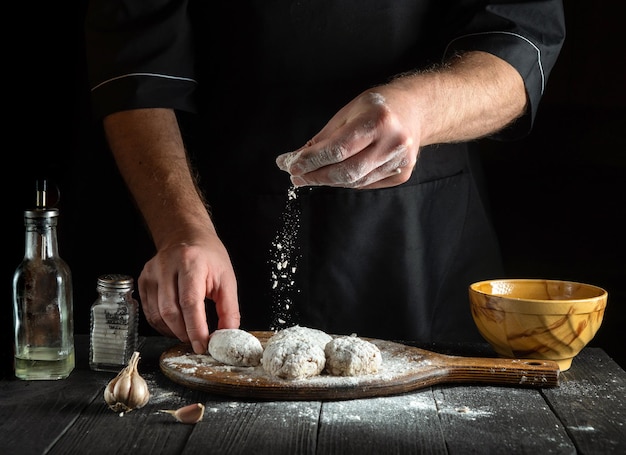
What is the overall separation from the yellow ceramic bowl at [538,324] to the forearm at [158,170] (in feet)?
1.88

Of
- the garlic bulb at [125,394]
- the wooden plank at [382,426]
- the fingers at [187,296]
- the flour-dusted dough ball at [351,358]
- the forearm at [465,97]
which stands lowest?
the wooden plank at [382,426]

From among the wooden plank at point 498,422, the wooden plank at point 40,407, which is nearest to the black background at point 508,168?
the wooden plank at point 40,407

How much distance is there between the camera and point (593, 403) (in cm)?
124

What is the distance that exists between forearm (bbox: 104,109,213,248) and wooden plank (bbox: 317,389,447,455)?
0.54 m

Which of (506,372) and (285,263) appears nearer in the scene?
(506,372)

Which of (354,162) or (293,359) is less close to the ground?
(354,162)

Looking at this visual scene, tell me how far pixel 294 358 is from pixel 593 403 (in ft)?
1.48

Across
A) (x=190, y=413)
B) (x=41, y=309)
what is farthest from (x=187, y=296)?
(x=190, y=413)

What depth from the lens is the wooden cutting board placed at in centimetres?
122

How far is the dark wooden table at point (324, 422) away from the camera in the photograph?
1.05 meters

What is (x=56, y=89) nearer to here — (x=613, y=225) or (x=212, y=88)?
(x=212, y=88)

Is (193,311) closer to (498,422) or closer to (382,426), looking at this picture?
(382,426)

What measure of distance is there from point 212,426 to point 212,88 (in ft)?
3.18

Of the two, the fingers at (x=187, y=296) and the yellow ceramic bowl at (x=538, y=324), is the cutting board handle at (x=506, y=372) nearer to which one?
the yellow ceramic bowl at (x=538, y=324)
